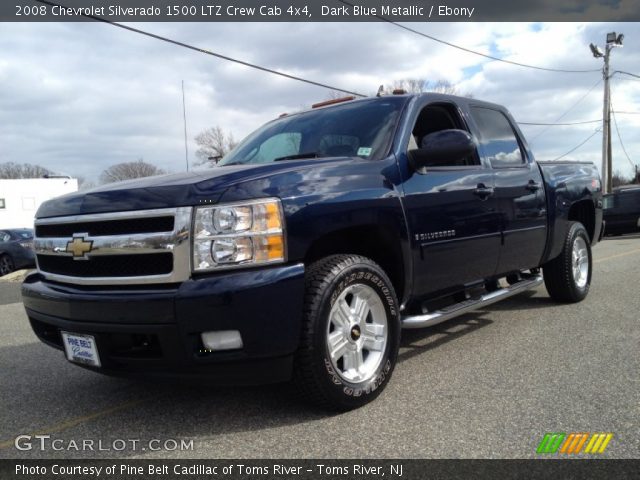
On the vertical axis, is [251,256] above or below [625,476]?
above

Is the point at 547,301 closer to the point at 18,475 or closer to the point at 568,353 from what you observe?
the point at 568,353

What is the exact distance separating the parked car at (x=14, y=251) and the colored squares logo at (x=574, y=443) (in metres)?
14.9

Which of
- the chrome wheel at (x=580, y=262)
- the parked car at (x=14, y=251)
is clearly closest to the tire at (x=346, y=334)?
the chrome wheel at (x=580, y=262)

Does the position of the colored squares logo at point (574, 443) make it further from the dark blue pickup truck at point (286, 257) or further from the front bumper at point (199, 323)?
the front bumper at point (199, 323)

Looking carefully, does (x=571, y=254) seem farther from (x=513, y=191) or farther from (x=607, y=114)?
(x=607, y=114)

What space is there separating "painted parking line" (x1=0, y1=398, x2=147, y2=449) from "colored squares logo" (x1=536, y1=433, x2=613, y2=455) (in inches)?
93.0

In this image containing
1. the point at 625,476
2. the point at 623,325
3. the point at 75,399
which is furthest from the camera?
the point at 623,325

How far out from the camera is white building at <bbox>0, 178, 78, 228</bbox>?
2327cm

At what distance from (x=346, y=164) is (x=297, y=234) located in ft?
2.27

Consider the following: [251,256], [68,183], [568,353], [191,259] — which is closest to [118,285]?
[191,259]

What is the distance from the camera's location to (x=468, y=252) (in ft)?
13.7

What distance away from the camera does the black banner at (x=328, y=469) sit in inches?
95.1

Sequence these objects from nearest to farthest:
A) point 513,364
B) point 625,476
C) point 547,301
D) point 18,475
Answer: point 625,476 < point 18,475 < point 513,364 < point 547,301

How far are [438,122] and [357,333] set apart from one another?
86.4 inches
